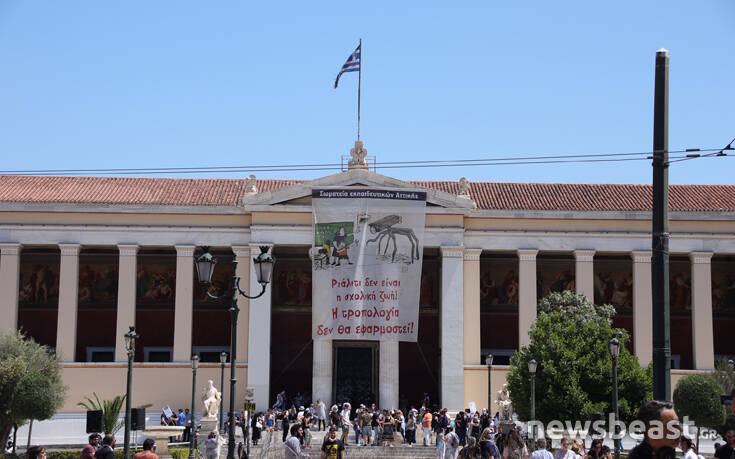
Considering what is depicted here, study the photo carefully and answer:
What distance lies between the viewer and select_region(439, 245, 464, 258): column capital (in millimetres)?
42812

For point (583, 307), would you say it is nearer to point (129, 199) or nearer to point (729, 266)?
point (729, 266)

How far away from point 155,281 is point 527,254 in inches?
677

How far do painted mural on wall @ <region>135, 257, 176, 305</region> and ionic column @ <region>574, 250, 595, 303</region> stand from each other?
1841cm

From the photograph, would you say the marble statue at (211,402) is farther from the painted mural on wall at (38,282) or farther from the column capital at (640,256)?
the column capital at (640,256)

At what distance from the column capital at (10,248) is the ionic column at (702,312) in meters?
29.7

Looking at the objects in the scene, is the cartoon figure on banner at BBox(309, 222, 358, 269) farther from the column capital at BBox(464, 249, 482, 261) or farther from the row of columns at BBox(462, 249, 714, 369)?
the row of columns at BBox(462, 249, 714, 369)

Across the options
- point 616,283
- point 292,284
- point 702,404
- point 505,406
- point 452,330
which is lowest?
point 505,406

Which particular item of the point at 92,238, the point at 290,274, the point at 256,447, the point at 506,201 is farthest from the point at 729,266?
the point at 92,238

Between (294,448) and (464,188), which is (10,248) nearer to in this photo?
(464,188)

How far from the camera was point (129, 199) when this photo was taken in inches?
1745

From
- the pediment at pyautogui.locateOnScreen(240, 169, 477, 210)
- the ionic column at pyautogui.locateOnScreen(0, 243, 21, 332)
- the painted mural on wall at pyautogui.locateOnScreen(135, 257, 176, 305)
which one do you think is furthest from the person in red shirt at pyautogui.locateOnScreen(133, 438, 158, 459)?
the painted mural on wall at pyautogui.locateOnScreen(135, 257, 176, 305)

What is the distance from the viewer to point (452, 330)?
42.6m

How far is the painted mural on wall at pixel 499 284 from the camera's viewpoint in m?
46.2

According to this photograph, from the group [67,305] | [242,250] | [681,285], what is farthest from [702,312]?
[67,305]
